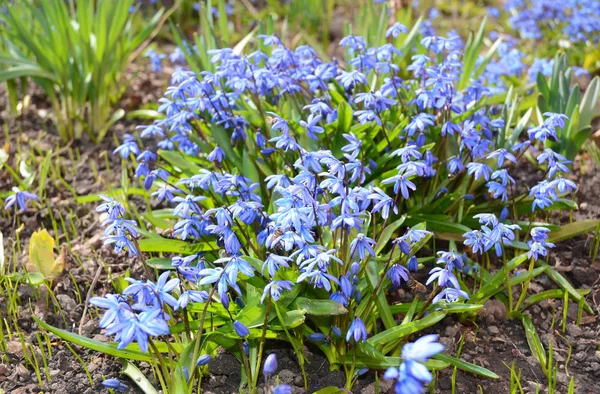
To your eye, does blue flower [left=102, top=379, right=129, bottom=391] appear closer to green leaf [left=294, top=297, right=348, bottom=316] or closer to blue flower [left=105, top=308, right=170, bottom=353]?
blue flower [left=105, top=308, right=170, bottom=353]

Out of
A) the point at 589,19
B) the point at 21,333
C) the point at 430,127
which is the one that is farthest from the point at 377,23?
the point at 21,333

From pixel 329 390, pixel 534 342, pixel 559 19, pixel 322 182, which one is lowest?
pixel 534 342

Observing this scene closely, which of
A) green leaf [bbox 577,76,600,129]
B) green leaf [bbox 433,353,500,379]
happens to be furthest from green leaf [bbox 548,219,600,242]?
green leaf [bbox 433,353,500,379]

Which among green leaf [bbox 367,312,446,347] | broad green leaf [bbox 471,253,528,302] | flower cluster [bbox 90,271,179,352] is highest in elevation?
flower cluster [bbox 90,271,179,352]

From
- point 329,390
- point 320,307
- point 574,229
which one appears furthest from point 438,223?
point 329,390

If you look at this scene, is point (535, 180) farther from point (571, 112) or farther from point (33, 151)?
point (33, 151)

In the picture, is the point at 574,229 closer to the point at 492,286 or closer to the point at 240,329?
the point at 492,286

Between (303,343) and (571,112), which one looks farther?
(571,112)
